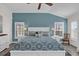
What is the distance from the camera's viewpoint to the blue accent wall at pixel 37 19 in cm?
518

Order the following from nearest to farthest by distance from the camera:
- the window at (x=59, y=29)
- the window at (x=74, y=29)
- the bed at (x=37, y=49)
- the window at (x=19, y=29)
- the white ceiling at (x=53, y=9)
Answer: the bed at (x=37, y=49) < the white ceiling at (x=53, y=9) < the window at (x=74, y=29) < the window at (x=59, y=29) < the window at (x=19, y=29)

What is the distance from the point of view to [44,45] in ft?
10.4

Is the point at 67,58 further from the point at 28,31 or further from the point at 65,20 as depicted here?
the point at 28,31

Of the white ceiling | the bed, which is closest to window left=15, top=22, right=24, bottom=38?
the white ceiling

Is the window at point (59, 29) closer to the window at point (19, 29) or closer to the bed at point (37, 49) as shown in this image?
the window at point (19, 29)

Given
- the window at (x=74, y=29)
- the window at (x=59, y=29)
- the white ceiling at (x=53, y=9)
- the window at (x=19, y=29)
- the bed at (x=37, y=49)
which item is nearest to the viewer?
the bed at (x=37, y=49)

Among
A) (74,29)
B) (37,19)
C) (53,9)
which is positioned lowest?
(74,29)

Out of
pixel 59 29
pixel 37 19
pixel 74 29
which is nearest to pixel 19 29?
pixel 37 19

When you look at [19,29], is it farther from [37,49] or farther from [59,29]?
[37,49]

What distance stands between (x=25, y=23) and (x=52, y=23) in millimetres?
1164

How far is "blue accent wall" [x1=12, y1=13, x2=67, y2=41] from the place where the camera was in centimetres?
518

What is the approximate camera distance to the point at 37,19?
5.42 metres

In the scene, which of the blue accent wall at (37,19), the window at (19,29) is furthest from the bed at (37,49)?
the window at (19,29)

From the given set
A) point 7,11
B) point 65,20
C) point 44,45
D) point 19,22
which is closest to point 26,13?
point 19,22
